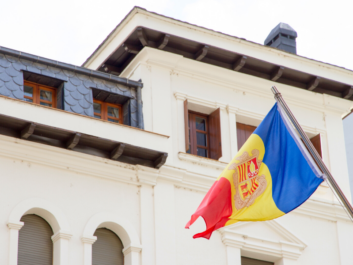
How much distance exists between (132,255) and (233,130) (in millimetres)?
4597

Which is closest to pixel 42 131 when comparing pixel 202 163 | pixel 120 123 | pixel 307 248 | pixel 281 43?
pixel 120 123

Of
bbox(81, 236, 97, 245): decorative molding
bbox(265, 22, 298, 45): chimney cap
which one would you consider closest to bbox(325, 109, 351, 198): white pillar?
bbox(265, 22, 298, 45): chimney cap

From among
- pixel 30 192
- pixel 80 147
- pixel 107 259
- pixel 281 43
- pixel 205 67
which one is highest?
pixel 281 43

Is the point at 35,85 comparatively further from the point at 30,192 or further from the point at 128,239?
the point at 128,239

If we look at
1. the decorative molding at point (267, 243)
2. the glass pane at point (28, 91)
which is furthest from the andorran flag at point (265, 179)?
the glass pane at point (28, 91)

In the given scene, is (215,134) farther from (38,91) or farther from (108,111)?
(38,91)

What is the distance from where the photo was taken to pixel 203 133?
21.4 metres

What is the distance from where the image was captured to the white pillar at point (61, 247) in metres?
17.5

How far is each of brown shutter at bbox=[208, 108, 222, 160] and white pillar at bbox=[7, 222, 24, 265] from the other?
5.60 meters

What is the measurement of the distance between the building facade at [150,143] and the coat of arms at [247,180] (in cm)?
404

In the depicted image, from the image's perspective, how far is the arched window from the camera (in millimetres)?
18438

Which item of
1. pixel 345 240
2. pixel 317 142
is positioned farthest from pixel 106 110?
pixel 345 240

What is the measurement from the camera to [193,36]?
69.7ft

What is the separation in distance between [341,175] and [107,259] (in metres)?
7.27
